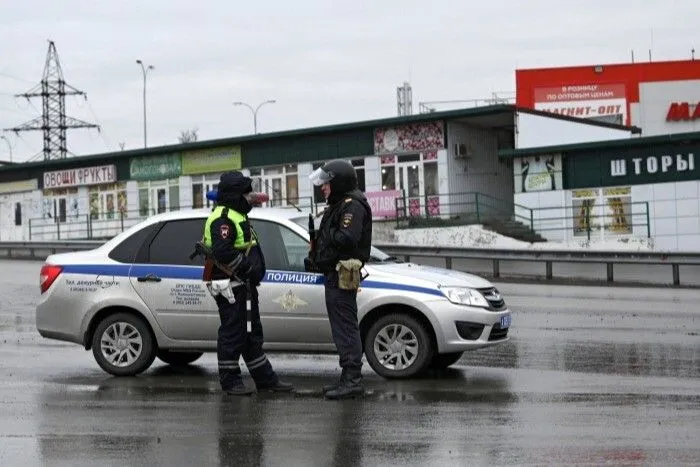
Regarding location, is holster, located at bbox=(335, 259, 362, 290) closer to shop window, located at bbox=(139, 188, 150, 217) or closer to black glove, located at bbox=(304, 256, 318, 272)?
black glove, located at bbox=(304, 256, 318, 272)

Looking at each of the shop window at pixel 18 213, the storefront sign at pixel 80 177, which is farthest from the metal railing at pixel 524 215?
the shop window at pixel 18 213

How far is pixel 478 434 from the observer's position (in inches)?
326

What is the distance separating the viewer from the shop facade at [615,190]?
132ft

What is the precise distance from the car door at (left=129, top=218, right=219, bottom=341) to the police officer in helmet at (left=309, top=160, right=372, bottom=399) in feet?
5.90

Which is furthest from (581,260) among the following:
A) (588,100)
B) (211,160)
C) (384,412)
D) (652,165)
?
(588,100)

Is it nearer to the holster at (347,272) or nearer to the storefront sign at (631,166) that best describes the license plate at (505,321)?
the holster at (347,272)

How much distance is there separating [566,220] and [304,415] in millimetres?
33670

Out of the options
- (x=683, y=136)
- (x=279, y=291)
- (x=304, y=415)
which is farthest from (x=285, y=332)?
(x=683, y=136)

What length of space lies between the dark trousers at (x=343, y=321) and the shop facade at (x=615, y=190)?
30.8 metres

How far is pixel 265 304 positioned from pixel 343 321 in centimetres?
158

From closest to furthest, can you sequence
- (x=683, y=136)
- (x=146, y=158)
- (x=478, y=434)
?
1. (x=478, y=434)
2. (x=683, y=136)
3. (x=146, y=158)

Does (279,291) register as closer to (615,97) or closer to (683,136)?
(683,136)

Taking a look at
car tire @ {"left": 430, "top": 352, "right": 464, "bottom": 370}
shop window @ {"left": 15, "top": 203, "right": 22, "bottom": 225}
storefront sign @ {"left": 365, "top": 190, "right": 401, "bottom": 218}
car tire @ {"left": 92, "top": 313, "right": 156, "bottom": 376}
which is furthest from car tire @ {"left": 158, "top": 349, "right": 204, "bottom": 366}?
shop window @ {"left": 15, "top": 203, "right": 22, "bottom": 225}

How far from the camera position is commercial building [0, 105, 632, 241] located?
1804 inches
